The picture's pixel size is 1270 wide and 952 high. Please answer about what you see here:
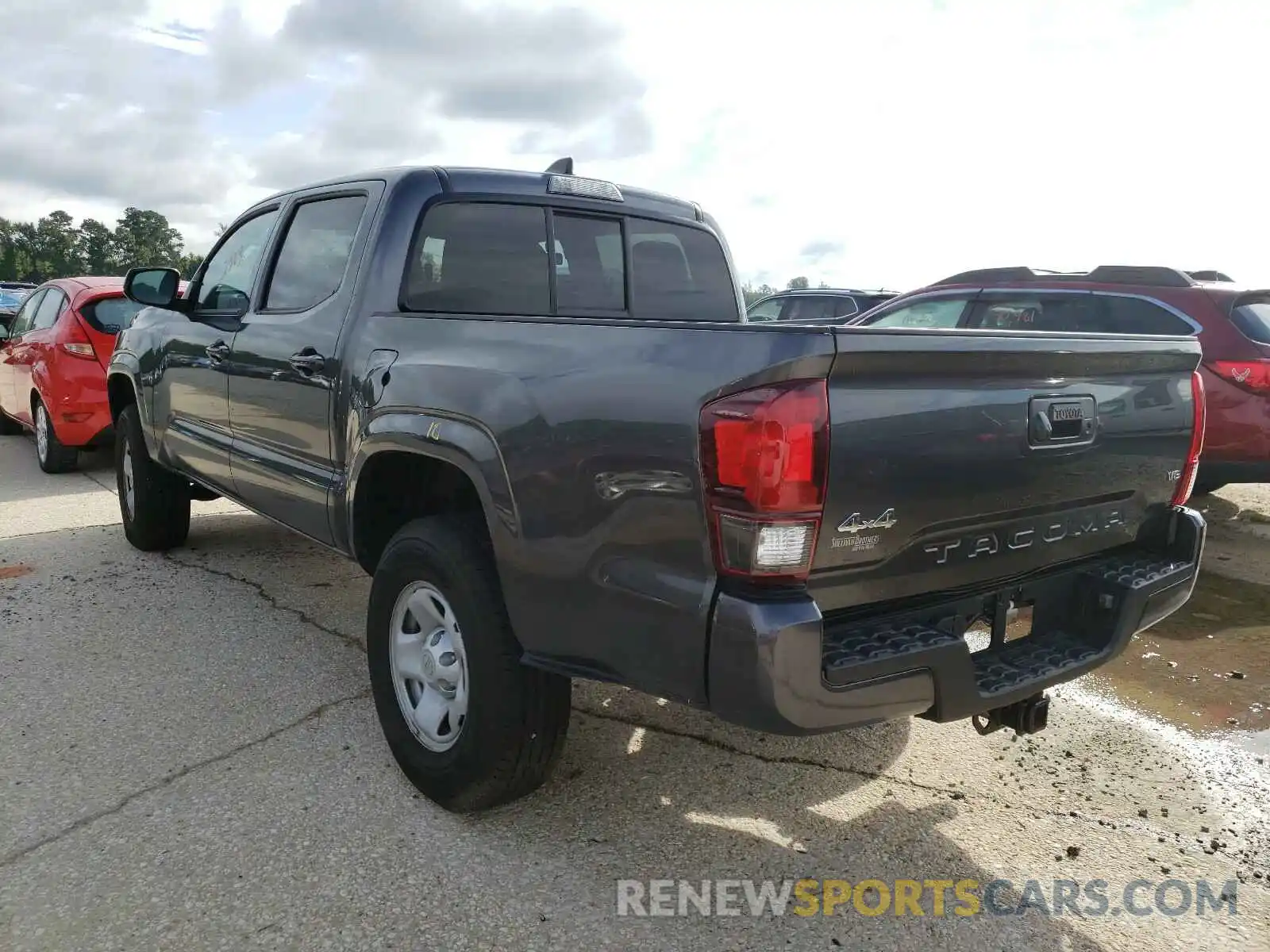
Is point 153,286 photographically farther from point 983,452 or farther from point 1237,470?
point 1237,470

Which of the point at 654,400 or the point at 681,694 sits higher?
the point at 654,400

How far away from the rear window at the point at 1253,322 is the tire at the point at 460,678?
216 inches

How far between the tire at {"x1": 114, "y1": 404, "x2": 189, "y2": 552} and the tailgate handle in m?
4.73

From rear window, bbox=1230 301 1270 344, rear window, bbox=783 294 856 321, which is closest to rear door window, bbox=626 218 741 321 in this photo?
rear window, bbox=1230 301 1270 344

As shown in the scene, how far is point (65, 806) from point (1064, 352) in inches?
125

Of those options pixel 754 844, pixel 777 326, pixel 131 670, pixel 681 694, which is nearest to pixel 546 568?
pixel 681 694

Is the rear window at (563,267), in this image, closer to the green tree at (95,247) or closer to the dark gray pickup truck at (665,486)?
the dark gray pickup truck at (665,486)

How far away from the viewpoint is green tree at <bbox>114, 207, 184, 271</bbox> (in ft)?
407

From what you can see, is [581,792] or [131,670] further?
[131,670]

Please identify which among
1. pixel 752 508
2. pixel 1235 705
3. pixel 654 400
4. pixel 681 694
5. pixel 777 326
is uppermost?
pixel 777 326

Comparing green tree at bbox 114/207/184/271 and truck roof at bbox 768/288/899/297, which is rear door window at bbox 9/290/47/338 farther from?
green tree at bbox 114/207/184/271

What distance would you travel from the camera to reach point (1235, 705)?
13.0 ft

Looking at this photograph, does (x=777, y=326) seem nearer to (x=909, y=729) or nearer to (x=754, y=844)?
(x=754, y=844)

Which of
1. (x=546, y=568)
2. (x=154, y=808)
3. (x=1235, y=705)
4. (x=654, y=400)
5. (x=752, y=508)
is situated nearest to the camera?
(x=752, y=508)
